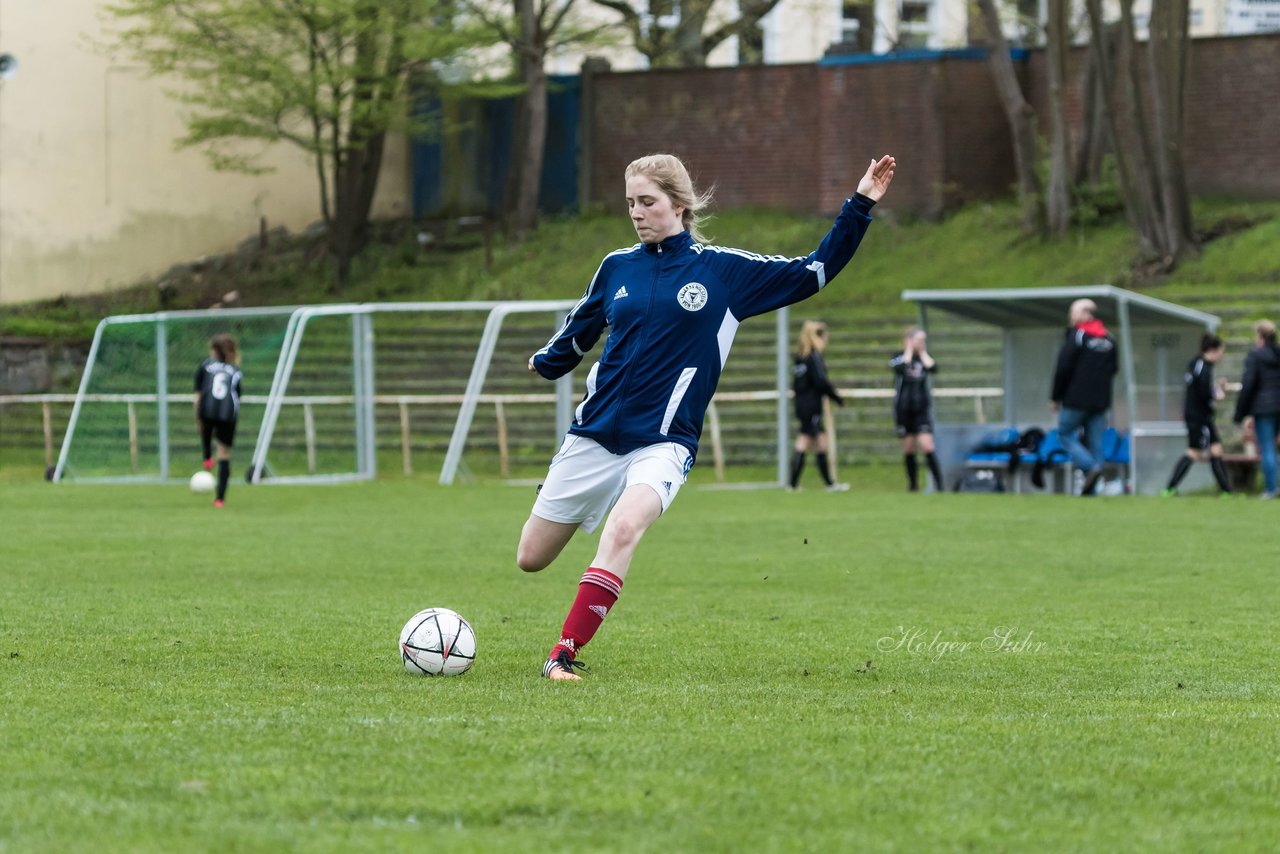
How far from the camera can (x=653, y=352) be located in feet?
24.4

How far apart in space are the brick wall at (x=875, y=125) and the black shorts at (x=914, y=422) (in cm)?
Answer: 1317

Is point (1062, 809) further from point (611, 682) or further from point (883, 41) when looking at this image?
point (883, 41)

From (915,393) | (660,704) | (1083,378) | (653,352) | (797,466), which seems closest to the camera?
(660,704)

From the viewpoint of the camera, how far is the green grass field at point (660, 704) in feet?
14.9

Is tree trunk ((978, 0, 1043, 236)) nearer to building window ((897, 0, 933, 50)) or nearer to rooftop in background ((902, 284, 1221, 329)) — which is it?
rooftop in background ((902, 284, 1221, 329))

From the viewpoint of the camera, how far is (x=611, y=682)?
712 cm

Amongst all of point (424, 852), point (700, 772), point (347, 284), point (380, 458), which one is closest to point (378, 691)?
point (700, 772)

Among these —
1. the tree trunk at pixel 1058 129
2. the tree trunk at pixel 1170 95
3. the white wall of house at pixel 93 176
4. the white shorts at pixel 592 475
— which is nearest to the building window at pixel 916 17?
the tree trunk at pixel 1058 129

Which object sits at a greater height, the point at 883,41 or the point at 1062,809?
the point at 883,41

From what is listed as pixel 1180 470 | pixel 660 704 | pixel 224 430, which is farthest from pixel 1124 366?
pixel 660 704

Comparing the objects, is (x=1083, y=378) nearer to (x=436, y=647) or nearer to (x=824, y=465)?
(x=824, y=465)

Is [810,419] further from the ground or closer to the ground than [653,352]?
closer to the ground

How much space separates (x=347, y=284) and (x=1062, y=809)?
35108 millimetres

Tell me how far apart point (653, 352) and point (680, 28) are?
116 ft
